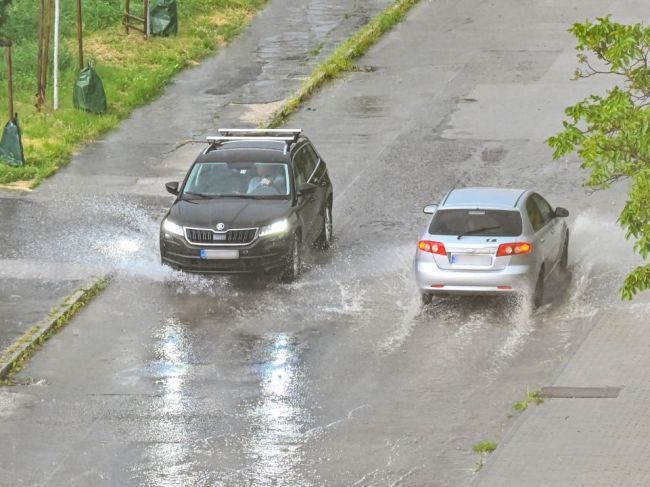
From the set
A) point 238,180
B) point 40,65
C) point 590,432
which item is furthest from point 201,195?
point 40,65

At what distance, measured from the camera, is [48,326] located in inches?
781

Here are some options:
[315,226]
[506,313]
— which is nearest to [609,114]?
[506,313]

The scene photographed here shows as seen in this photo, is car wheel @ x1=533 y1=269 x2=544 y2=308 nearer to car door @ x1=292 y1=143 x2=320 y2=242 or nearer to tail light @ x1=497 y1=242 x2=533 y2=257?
tail light @ x1=497 y1=242 x2=533 y2=257

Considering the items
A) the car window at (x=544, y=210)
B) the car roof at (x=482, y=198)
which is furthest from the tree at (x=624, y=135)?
the car window at (x=544, y=210)

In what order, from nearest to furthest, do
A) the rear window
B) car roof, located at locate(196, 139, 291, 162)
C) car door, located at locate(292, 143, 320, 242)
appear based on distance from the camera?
the rear window, car door, located at locate(292, 143, 320, 242), car roof, located at locate(196, 139, 291, 162)

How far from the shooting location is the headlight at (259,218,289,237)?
2134cm

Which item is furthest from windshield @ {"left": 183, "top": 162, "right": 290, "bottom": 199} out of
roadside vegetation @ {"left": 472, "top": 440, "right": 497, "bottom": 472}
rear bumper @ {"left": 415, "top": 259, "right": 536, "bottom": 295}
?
roadside vegetation @ {"left": 472, "top": 440, "right": 497, "bottom": 472}

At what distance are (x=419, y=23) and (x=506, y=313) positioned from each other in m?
20.5

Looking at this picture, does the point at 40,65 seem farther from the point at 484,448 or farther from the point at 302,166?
the point at 484,448

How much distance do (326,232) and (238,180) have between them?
185 centimetres

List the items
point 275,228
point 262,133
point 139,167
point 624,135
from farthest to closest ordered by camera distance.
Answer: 1. point 139,167
2. point 262,133
3. point 275,228
4. point 624,135

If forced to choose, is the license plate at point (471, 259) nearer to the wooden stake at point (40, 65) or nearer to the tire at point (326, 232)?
the tire at point (326, 232)

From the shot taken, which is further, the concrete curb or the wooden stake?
the wooden stake

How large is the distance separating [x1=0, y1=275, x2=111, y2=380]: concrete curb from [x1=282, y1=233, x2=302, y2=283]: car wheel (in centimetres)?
253
